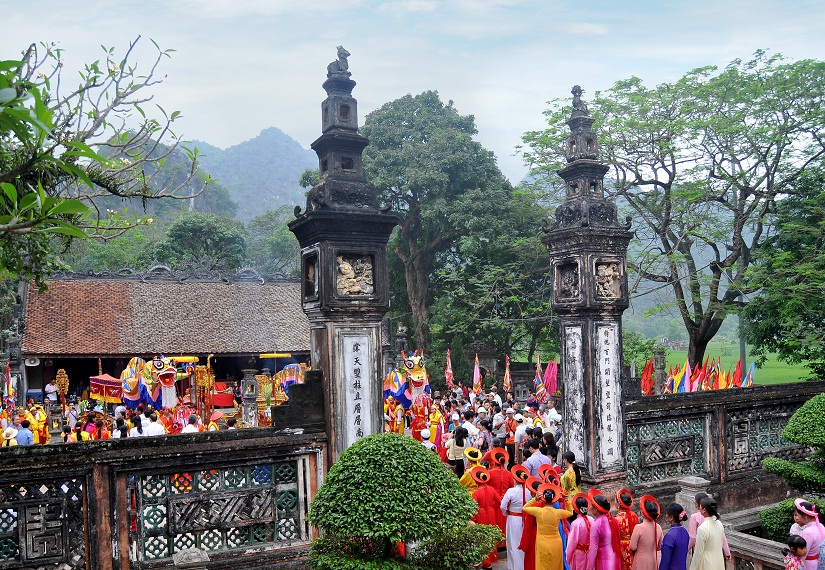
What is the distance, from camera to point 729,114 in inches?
750

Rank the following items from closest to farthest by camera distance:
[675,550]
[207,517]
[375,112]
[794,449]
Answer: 1. [675,550]
2. [207,517]
3. [794,449]
4. [375,112]

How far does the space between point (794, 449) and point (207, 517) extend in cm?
914

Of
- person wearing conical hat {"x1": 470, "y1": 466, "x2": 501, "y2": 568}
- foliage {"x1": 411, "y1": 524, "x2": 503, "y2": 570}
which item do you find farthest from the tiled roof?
foliage {"x1": 411, "y1": 524, "x2": 503, "y2": 570}

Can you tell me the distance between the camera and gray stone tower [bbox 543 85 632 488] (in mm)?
8219

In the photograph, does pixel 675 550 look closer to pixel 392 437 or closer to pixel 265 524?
pixel 392 437

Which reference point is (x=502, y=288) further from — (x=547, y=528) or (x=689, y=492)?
(x=547, y=528)

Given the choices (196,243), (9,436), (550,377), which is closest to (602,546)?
(550,377)

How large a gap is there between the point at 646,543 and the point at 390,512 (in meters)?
2.79

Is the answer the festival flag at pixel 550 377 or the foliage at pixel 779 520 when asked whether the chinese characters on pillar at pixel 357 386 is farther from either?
the festival flag at pixel 550 377

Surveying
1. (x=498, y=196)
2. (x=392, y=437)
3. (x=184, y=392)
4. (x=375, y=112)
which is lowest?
(x=184, y=392)

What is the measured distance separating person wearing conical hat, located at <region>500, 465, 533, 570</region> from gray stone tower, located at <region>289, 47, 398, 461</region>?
5.28 ft

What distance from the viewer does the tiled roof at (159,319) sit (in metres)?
25.2

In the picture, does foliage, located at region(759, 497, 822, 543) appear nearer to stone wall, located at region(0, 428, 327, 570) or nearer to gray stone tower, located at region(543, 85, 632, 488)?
gray stone tower, located at region(543, 85, 632, 488)

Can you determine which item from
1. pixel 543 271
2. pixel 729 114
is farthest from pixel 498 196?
pixel 729 114
